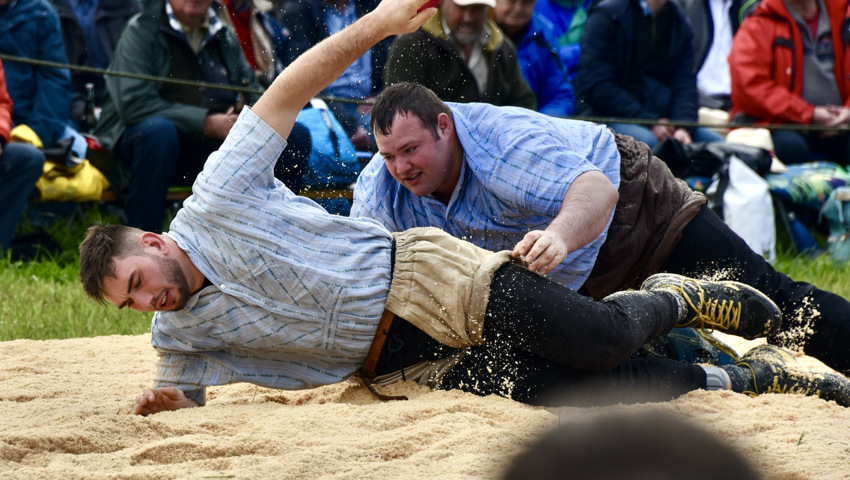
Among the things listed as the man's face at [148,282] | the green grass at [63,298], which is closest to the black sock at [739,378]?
the man's face at [148,282]

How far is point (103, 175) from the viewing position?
581 centimetres

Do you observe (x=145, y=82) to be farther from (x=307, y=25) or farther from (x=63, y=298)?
(x=63, y=298)

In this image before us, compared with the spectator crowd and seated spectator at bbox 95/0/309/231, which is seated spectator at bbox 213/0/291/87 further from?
seated spectator at bbox 95/0/309/231

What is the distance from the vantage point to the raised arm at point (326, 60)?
2930 millimetres

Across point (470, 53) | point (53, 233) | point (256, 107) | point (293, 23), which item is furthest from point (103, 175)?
point (256, 107)

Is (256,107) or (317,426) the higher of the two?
(256,107)

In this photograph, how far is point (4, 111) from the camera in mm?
5340

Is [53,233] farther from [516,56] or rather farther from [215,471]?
[215,471]

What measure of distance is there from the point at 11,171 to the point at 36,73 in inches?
31.1

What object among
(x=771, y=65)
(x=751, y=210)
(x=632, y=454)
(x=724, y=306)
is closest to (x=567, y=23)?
(x=771, y=65)

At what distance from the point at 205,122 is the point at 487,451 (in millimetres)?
3720

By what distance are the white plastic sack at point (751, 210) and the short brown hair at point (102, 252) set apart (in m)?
3.87

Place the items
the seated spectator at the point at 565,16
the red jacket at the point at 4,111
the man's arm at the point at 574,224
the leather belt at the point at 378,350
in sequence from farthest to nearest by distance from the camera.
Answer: the seated spectator at the point at 565,16 → the red jacket at the point at 4,111 → the leather belt at the point at 378,350 → the man's arm at the point at 574,224

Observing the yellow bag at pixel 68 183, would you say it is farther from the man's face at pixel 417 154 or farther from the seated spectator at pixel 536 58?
the man's face at pixel 417 154
